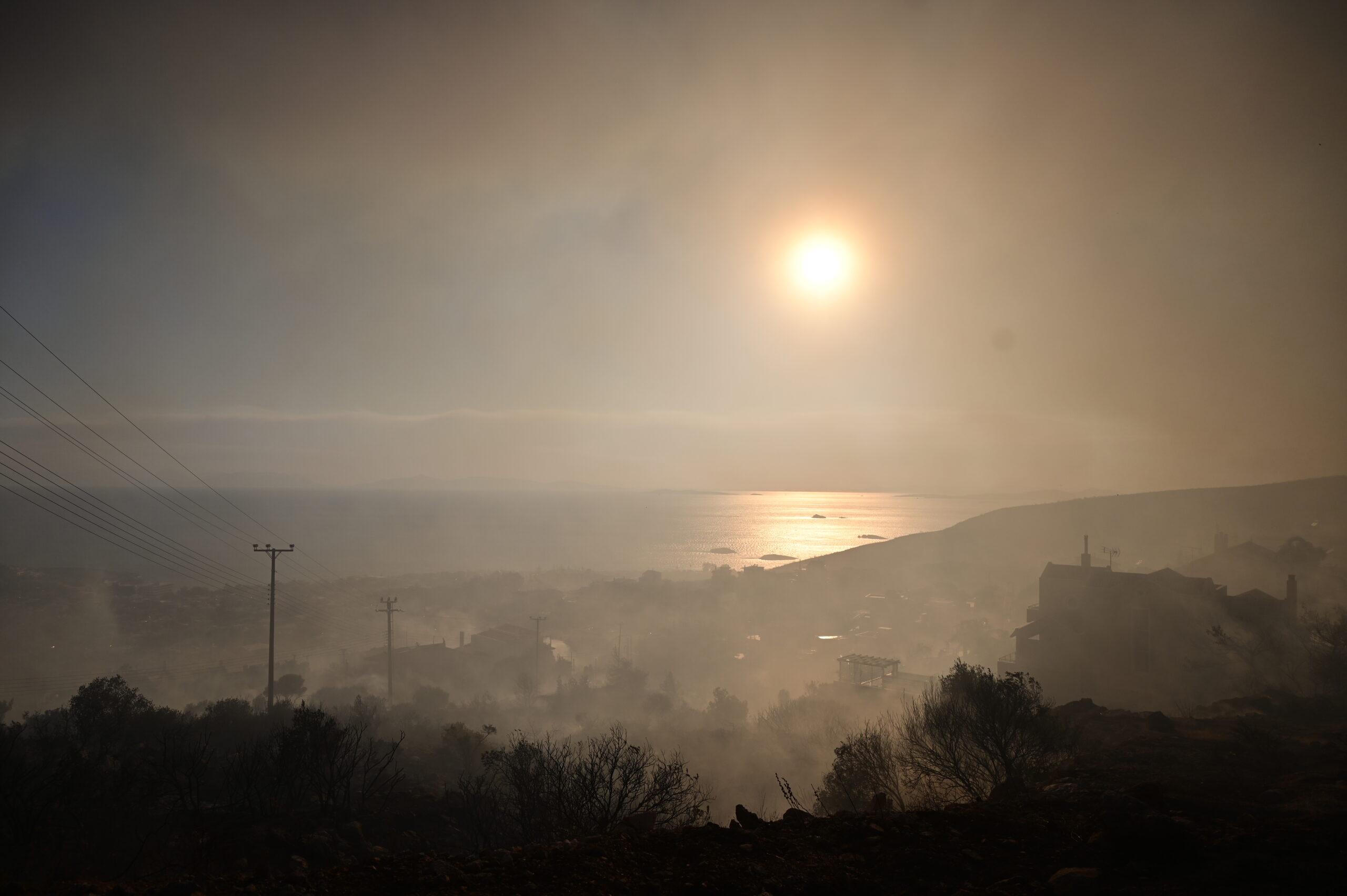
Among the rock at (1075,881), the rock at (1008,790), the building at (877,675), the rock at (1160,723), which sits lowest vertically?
the building at (877,675)

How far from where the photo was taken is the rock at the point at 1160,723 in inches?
584

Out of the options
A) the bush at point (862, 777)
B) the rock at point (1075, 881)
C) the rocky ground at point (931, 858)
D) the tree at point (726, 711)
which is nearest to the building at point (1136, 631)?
the tree at point (726, 711)

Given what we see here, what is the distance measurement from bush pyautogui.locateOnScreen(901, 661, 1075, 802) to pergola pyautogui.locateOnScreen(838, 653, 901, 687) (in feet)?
75.5

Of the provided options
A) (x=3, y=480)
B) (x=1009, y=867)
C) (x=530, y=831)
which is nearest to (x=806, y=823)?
(x=1009, y=867)

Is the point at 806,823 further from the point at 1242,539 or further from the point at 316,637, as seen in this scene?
the point at 1242,539

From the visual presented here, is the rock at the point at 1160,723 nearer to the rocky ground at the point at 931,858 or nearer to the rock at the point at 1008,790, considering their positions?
the rocky ground at the point at 931,858

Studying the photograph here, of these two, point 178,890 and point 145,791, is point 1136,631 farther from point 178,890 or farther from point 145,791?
point 145,791

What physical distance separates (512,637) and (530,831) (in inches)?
1756

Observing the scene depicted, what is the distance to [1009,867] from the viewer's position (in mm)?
5902

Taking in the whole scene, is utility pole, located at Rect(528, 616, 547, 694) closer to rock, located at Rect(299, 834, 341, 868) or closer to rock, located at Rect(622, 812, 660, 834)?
rock, located at Rect(299, 834, 341, 868)

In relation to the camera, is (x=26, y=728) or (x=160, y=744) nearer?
(x=160, y=744)

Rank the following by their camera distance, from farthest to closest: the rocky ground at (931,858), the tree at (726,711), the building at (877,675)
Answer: the building at (877,675)
the tree at (726,711)
the rocky ground at (931,858)

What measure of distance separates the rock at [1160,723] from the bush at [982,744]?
4.06m

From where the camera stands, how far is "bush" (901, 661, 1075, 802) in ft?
36.6
